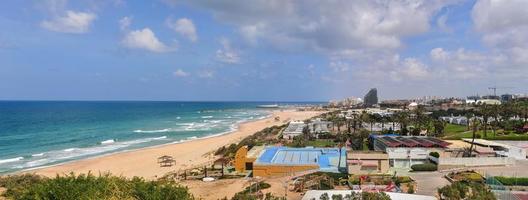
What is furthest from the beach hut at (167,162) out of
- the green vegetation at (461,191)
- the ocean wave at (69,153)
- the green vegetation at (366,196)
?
the green vegetation at (461,191)

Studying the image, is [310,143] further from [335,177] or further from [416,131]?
[335,177]

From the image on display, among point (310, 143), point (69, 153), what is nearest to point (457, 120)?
point (310, 143)

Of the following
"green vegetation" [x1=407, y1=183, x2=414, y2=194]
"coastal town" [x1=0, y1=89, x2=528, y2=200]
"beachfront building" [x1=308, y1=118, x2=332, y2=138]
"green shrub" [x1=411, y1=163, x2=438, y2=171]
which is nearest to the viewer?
"coastal town" [x1=0, y1=89, x2=528, y2=200]

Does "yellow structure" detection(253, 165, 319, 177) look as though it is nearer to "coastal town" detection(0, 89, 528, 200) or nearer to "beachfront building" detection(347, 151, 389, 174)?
"coastal town" detection(0, 89, 528, 200)

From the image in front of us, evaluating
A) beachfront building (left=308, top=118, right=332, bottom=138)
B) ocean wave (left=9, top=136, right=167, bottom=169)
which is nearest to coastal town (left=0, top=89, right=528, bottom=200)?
ocean wave (left=9, top=136, right=167, bottom=169)

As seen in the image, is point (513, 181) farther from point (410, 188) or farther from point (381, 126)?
point (381, 126)

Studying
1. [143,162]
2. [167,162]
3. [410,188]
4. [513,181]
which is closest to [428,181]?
[410,188]
